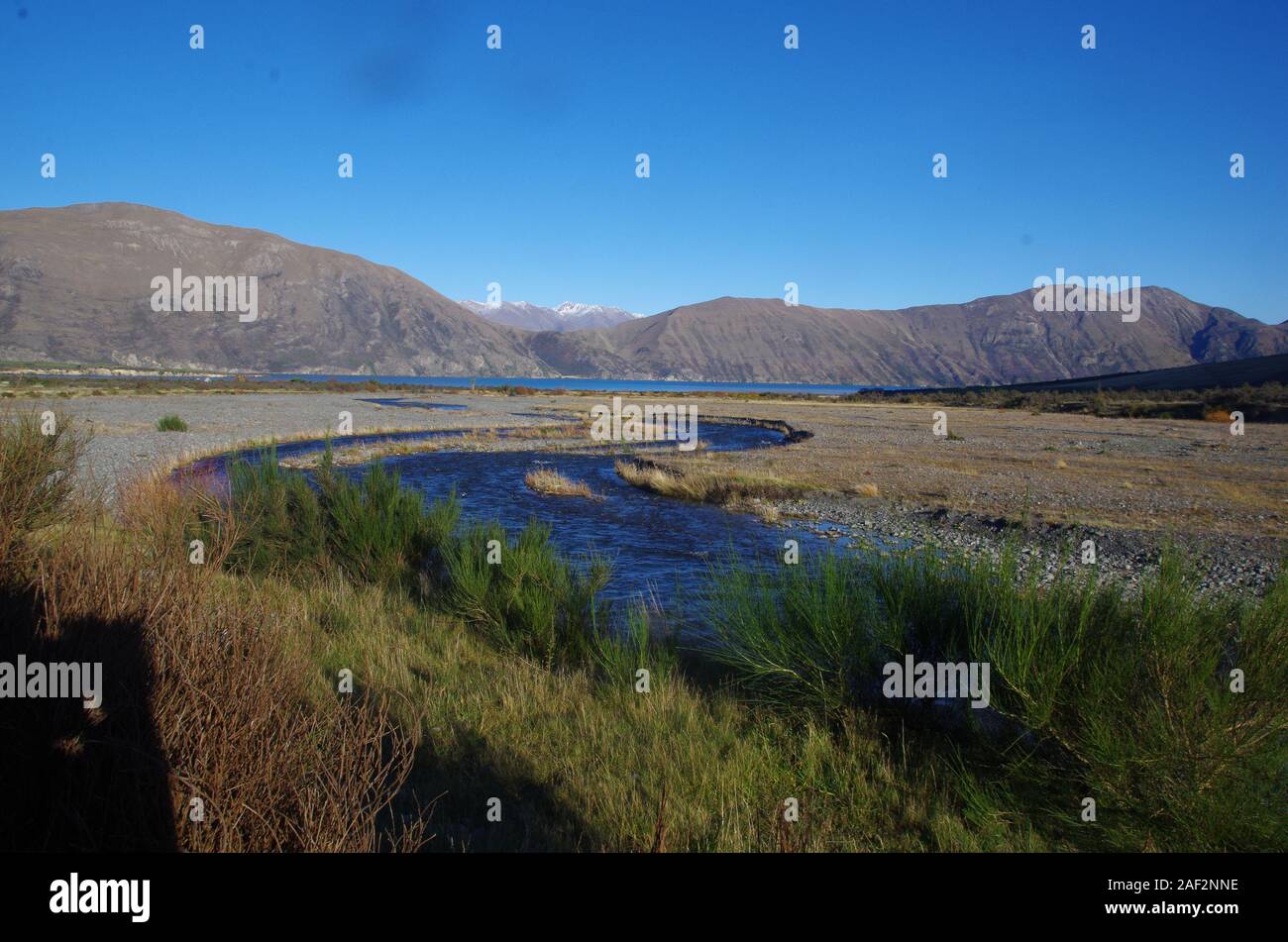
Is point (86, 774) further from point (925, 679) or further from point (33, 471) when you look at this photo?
point (33, 471)

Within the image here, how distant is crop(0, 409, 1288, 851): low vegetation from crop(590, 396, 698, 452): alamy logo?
25390 mm

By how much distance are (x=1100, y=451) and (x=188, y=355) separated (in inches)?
8564

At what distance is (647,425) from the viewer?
157 feet

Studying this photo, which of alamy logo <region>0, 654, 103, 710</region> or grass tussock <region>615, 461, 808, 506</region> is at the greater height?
alamy logo <region>0, 654, 103, 710</region>

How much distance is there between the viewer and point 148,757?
2445mm

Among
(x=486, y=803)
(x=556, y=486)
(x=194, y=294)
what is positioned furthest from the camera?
(x=556, y=486)

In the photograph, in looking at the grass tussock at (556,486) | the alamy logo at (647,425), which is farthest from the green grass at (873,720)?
the alamy logo at (647,425)

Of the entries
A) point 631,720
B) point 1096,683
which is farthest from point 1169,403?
point 631,720

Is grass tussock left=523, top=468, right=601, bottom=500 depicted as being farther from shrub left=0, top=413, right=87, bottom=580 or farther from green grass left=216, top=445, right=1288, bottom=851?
green grass left=216, top=445, right=1288, bottom=851
